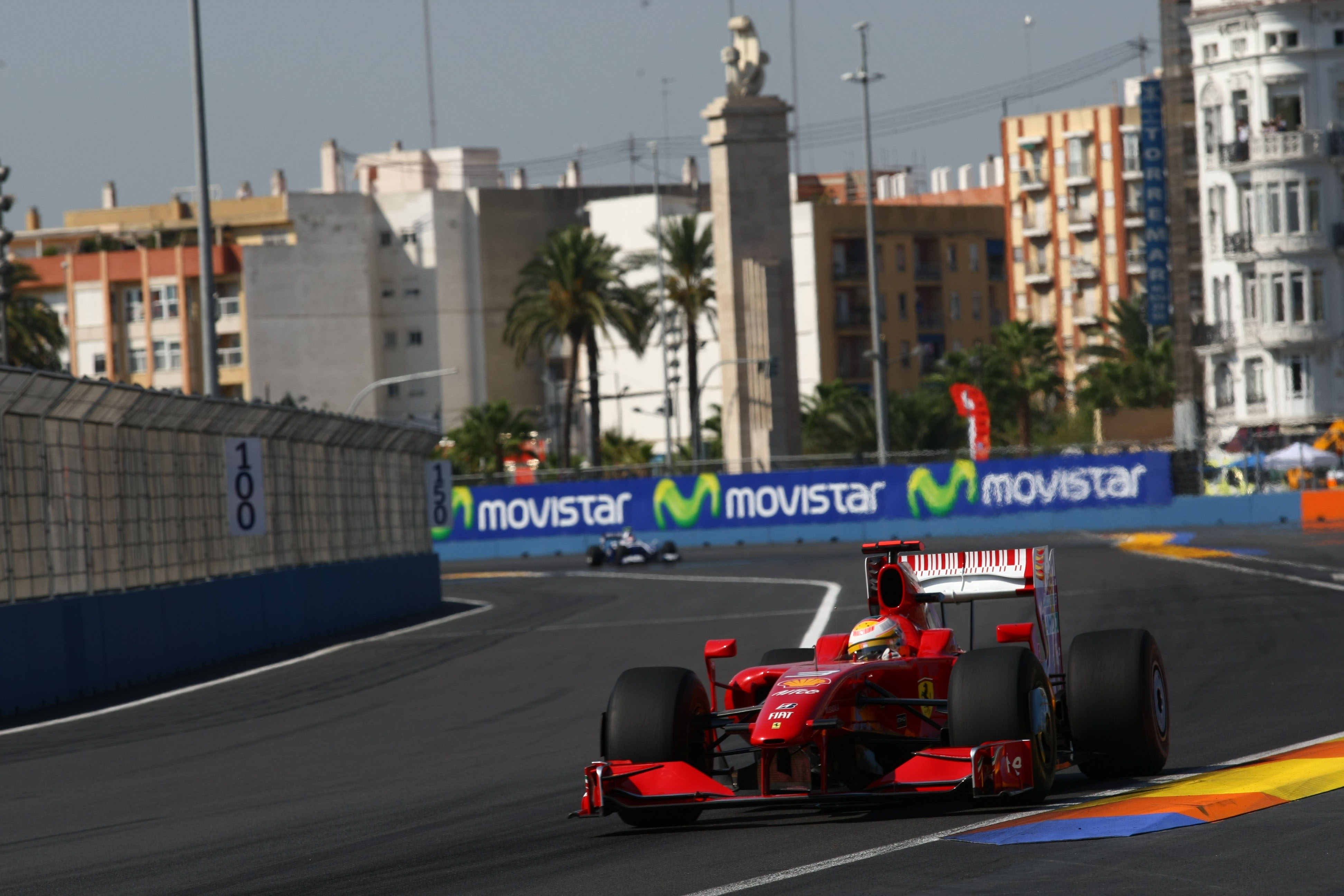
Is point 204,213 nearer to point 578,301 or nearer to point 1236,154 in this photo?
point 1236,154

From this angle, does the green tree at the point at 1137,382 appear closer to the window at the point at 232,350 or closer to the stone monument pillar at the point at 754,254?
the stone monument pillar at the point at 754,254

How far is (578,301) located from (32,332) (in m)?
20.9

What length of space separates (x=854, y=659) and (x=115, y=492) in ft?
47.8

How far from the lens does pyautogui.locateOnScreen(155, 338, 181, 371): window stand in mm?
103188

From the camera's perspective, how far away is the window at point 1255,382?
6244 centimetres

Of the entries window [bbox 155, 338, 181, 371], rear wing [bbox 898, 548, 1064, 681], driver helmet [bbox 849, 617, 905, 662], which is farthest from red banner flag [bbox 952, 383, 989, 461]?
window [bbox 155, 338, 181, 371]

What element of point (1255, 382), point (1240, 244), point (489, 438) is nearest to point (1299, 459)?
point (1255, 382)

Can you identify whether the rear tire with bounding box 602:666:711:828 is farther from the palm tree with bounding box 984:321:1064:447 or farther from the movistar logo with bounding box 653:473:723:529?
the palm tree with bounding box 984:321:1064:447

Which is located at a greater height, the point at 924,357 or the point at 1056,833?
the point at 924,357

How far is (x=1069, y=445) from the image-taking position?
1984 inches

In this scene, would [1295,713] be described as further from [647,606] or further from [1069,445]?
[1069,445]

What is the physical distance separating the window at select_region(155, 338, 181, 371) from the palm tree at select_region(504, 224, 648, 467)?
31.5 m

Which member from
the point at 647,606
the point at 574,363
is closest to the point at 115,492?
the point at 647,606

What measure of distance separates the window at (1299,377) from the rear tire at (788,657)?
179 ft
